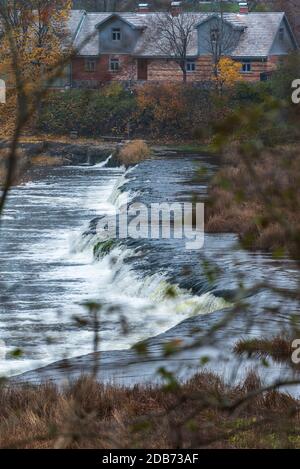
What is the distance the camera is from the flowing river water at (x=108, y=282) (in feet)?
46.0

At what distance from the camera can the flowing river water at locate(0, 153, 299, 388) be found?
46.0 feet

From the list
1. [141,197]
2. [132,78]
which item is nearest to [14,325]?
[141,197]

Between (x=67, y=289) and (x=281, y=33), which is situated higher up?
(x=281, y=33)

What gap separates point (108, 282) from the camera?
1970cm

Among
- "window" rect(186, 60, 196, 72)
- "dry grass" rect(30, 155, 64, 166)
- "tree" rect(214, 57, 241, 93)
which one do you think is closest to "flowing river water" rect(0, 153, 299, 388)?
"dry grass" rect(30, 155, 64, 166)

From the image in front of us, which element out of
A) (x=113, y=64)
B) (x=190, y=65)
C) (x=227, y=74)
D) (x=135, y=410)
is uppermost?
(x=190, y=65)

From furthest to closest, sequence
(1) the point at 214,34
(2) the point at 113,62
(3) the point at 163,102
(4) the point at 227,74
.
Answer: (1) the point at 214,34 → (3) the point at 163,102 → (4) the point at 227,74 → (2) the point at 113,62

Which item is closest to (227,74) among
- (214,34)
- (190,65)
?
(214,34)

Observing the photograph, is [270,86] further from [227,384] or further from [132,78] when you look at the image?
[227,384]

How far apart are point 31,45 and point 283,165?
32978 mm

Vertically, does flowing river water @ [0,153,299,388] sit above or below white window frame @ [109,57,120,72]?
below

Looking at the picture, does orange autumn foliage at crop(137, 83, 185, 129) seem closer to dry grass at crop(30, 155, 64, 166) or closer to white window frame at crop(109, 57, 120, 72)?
dry grass at crop(30, 155, 64, 166)

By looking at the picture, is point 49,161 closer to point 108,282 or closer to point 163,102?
point 163,102

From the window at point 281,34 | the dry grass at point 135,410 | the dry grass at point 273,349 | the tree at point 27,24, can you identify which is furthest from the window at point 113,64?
the window at point 281,34
